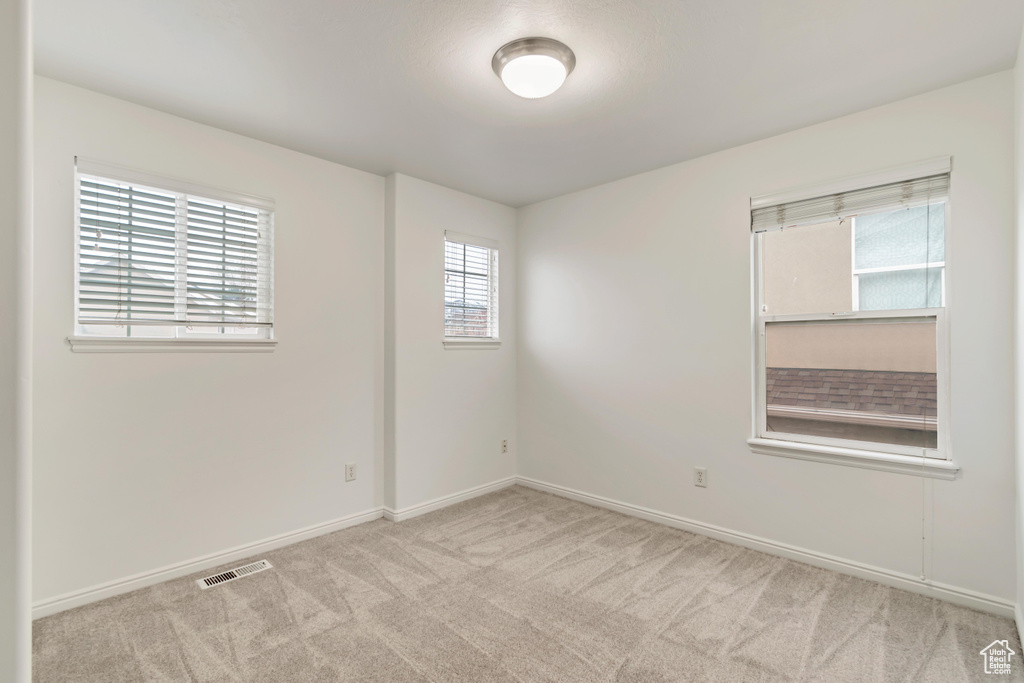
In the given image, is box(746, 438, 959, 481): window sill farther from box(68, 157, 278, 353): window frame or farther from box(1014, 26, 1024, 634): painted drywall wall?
box(68, 157, 278, 353): window frame

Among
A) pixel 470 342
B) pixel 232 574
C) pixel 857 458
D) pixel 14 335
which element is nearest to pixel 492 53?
pixel 14 335

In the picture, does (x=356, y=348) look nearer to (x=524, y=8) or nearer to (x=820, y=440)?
(x=524, y=8)

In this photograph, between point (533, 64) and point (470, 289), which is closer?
point (533, 64)

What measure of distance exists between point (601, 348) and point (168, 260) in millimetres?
2899

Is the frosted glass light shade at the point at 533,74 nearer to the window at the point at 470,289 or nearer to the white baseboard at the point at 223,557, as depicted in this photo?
the window at the point at 470,289

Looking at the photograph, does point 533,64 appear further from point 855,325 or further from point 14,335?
point 855,325

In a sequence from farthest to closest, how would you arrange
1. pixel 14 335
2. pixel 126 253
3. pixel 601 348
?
pixel 601 348
pixel 126 253
pixel 14 335

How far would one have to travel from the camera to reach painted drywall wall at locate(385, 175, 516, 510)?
142 inches

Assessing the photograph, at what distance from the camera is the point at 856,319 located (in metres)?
2.75

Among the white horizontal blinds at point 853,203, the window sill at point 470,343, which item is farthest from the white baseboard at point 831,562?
the white horizontal blinds at point 853,203

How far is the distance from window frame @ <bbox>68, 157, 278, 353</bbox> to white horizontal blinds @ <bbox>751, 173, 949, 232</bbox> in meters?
3.13

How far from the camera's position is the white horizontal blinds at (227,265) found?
2.78 m

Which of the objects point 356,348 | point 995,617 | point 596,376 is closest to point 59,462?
point 356,348

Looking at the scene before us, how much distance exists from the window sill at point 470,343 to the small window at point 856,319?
2.10 meters
